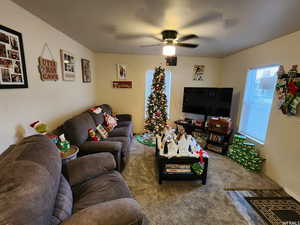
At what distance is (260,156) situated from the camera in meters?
2.65

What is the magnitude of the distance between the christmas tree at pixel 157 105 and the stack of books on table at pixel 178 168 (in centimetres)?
162

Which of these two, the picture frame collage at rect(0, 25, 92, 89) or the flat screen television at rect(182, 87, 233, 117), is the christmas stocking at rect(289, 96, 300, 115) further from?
the picture frame collage at rect(0, 25, 92, 89)

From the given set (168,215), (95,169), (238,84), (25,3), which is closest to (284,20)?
(238,84)

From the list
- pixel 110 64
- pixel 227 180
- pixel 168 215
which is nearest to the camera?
pixel 168 215

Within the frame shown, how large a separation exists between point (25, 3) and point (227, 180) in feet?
11.4

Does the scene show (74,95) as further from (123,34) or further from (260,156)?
(260,156)

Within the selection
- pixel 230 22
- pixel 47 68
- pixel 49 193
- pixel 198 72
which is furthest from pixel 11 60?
pixel 198 72

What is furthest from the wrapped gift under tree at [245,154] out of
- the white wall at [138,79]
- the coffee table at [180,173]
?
the white wall at [138,79]

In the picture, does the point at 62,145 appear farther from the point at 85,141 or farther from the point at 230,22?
the point at 230,22

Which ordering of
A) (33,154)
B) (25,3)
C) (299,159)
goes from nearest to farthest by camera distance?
(33,154) → (25,3) → (299,159)

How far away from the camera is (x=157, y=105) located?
147 inches

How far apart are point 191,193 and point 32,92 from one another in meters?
2.47

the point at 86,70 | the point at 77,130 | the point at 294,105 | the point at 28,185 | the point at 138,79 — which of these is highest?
the point at 86,70

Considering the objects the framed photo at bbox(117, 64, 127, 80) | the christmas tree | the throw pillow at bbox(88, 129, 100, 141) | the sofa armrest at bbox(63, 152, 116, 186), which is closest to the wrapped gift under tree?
the christmas tree
